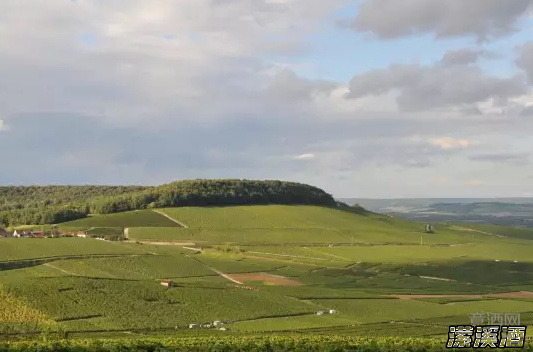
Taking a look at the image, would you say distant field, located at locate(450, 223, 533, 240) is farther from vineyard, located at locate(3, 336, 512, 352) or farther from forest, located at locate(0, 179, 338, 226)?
vineyard, located at locate(3, 336, 512, 352)

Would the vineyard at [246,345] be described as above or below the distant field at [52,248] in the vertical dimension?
below

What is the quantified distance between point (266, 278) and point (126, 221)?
74.9 meters

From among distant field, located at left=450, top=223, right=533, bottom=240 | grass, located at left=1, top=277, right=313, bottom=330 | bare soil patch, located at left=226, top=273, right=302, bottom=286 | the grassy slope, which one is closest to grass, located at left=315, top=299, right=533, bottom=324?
grass, located at left=1, top=277, right=313, bottom=330

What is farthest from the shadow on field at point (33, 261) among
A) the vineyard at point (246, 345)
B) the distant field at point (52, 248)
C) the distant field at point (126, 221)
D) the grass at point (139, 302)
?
the distant field at point (126, 221)

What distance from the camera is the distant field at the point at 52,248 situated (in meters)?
91.6

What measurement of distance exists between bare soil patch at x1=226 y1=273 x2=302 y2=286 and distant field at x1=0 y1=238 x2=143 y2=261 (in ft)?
77.2

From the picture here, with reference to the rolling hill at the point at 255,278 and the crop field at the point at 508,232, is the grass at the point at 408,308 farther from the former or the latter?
the crop field at the point at 508,232

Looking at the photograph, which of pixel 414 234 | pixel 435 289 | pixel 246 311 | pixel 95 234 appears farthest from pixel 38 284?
pixel 414 234

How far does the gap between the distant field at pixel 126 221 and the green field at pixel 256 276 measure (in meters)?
0.31

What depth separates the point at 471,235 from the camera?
16162 cm

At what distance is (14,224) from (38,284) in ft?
362

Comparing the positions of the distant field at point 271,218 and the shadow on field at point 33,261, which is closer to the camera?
the shadow on field at point 33,261

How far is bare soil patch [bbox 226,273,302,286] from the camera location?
8034 centimetres

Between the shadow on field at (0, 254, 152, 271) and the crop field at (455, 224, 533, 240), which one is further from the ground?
the crop field at (455, 224, 533, 240)
